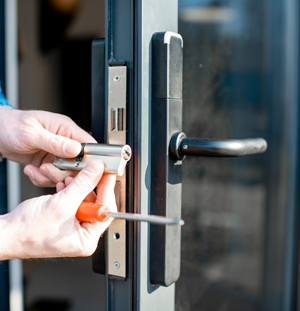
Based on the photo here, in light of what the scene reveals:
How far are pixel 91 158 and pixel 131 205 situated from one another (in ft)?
0.33

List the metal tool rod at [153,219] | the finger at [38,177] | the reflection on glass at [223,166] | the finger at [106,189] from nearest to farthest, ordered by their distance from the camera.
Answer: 1. the metal tool rod at [153,219]
2. the finger at [106,189]
3. the finger at [38,177]
4. the reflection on glass at [223,166]

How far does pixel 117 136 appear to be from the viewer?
0.55 meters

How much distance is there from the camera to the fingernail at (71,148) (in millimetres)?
542

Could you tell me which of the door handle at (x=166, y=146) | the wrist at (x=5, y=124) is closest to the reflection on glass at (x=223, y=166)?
the door handle at (x=166, y=146)

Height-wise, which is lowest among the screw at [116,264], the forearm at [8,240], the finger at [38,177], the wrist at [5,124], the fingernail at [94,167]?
the screw at [116,264]

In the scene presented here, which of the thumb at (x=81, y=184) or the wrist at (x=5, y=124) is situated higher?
the wrist at (x=5, y=124)

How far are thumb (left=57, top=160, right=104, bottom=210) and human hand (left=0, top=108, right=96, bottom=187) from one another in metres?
0.07

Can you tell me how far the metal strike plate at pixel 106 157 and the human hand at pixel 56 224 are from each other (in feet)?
0.04

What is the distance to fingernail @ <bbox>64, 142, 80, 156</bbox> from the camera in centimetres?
54

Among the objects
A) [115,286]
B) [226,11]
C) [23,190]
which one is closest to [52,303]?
[23,190]

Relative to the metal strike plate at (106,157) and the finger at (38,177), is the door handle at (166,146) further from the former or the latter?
the finger at (38,177)

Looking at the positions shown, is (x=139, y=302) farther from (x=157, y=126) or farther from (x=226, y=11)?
(x=226, y=11)

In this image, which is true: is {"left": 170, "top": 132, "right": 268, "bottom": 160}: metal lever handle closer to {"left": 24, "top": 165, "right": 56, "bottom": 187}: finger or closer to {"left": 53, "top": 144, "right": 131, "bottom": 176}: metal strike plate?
{"left": 53, "top": 144, "right": 131, "bottom": 176}: metal strike plate

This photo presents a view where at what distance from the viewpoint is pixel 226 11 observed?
97 centimetres
